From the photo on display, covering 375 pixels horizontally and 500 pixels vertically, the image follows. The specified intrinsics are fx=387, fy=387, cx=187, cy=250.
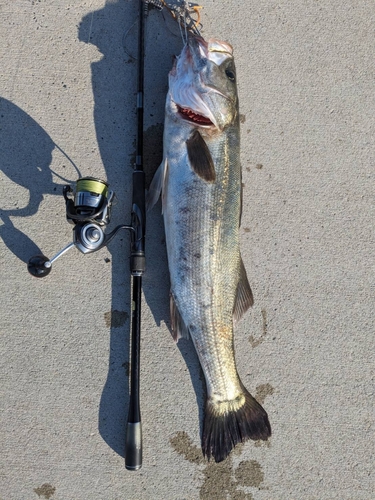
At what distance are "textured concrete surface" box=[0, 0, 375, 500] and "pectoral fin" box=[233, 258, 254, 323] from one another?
207 millimetres

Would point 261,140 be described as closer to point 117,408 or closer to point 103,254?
point 103,254

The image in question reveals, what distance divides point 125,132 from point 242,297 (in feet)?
4.40

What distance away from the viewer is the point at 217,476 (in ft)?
8.20

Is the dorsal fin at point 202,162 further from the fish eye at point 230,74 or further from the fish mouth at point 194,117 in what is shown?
the fish eye at point 230,74

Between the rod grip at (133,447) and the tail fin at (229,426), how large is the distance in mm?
397

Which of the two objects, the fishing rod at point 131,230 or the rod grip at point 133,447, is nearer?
the fishing rod at point 131,230

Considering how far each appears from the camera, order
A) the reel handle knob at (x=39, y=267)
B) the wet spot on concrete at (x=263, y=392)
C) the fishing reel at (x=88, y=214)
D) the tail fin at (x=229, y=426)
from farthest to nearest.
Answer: the wet spot on concrete at (x=263, y=392) → the tail fin at (x=229, y=426) → the reel handle knob at (x=39, y=267) → the fishing reel at (x=88, y=214)

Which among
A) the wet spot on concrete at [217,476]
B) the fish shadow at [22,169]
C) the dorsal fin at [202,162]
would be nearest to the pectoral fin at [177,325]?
the wet spot on concrete at [217,476]

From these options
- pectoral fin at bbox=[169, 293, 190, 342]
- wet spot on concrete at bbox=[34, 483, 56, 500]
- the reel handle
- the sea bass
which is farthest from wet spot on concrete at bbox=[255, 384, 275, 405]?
the reel handle

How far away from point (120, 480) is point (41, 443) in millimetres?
548

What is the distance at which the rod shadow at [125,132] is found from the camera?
8.26 ft

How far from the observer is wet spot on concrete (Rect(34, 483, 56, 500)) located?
2.39 metres

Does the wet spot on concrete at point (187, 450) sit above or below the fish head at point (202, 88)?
below

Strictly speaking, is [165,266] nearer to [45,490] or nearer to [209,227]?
[209,227]
